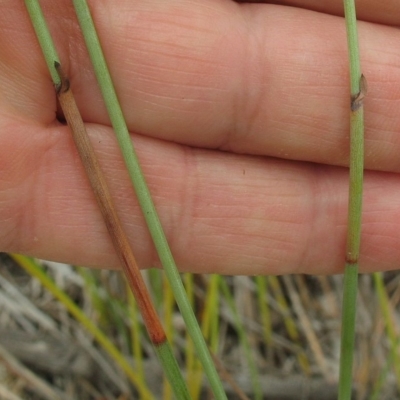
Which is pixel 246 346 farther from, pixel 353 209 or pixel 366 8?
pixel 366 8

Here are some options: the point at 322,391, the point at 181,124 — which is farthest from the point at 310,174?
the point at 322,391

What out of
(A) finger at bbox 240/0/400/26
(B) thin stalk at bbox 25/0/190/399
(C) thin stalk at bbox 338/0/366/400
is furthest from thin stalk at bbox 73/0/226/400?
→ (A) finger at bbox 240/0/400/26

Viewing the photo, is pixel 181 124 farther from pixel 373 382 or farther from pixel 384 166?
pixel 373 382

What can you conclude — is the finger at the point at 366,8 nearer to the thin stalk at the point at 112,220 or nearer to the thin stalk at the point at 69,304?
the thin stalk at the point at 112,220

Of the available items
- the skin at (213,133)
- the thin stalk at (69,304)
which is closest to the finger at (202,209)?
the skin at (213,133)

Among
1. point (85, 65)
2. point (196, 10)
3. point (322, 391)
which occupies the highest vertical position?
point (196, 10)

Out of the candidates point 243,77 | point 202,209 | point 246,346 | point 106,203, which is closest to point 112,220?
point 106,203

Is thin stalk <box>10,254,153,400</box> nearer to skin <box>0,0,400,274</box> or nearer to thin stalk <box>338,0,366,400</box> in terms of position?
skin <box>0,0,400,274</box>
